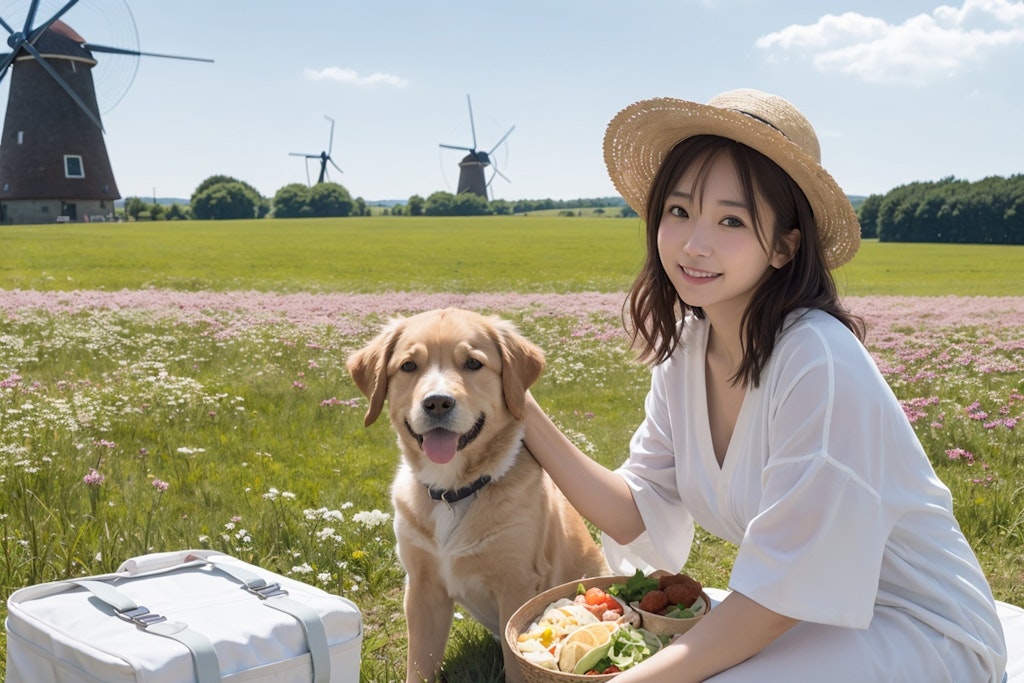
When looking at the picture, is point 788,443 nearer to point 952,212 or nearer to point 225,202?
point 952,212

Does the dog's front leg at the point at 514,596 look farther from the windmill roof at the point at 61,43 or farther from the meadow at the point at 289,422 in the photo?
the windmill roof at the point at 61,43

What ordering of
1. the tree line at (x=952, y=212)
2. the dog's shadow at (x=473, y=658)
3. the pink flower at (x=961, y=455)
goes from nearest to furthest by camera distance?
1. the dog's shadow at (x=473, y=658)
2. the pink flower at (x=961, y=455)
3. the tree line at (x=952, y=212)

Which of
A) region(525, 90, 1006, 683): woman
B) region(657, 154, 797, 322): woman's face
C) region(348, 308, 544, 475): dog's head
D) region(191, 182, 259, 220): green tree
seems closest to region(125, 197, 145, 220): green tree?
region(191, 182, 259, 220): green tree

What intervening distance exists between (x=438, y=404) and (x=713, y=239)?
1427 mm

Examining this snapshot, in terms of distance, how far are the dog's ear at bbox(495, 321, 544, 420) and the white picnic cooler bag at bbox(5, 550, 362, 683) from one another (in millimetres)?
1238

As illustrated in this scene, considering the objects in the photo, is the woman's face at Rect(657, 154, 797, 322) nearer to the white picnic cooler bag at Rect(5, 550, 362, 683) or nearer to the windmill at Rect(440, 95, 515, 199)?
the white picnic cooler bag at Rect(5, 550, 362, 683)

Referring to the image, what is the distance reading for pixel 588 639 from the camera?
3.13 metres

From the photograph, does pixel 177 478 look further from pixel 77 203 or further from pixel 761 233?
pixel 77 203

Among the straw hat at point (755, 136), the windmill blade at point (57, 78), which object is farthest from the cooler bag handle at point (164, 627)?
the windmill blade at point (57, 78)

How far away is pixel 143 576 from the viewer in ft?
11.5

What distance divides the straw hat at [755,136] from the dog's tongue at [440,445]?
4.32 ft

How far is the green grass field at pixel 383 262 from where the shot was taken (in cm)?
2745

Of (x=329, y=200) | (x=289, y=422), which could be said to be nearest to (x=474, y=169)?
(x=329, y=200)

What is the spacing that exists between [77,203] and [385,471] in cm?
8007
